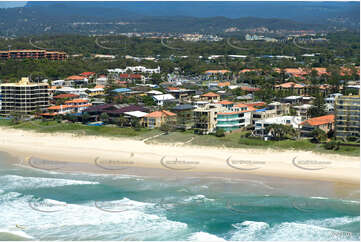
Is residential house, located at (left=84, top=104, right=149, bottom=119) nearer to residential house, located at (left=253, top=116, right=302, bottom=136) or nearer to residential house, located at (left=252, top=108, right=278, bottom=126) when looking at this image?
residential house, located at (left=252, top=108, right=278, bottom=126)

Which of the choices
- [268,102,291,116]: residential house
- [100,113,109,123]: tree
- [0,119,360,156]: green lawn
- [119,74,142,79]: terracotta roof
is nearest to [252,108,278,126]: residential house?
[268,102,291,116]: residential house

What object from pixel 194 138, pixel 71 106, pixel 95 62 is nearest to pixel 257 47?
pixel 95 62

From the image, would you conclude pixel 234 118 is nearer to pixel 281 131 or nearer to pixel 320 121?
pixel 281 131

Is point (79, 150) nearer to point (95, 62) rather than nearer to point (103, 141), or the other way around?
point (103, 141)

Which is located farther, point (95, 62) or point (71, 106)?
point (95, 62)

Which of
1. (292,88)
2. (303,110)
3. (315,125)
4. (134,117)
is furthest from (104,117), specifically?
(292,88)

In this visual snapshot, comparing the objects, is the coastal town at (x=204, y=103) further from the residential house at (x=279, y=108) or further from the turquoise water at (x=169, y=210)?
the turquoise water at (x=169, y=210)
